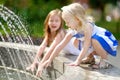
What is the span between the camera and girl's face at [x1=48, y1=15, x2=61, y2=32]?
508 centimetres

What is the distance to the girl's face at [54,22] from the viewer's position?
5.08 m

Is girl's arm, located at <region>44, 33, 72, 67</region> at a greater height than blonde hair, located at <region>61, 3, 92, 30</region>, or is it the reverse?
blonde hair, located at <region>61, 3, 92, 30</region>

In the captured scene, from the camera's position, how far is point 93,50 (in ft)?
14.7

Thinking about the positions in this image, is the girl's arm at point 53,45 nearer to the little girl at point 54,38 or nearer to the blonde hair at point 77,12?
the little girl at point 54,38

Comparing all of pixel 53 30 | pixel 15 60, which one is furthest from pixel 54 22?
pixel 15 60

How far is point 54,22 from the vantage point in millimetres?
5090

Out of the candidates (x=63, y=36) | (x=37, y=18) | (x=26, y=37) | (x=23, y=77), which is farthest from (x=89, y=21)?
(x=37, y=18)

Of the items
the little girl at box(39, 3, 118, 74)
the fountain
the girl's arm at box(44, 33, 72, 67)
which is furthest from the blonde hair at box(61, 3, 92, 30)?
the fountain

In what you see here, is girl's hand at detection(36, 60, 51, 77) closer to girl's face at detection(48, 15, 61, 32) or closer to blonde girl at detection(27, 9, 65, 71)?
blonde girl at detection(27, 9, 65, 71)

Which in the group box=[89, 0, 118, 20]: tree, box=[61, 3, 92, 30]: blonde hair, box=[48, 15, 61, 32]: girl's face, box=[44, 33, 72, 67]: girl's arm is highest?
box=[89, 0, 118, 20]: tree

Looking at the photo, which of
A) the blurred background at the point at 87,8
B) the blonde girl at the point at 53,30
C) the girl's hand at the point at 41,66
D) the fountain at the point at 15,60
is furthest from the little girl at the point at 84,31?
the blurred background at the point at 87,8

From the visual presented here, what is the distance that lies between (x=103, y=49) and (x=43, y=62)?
749 millimetres

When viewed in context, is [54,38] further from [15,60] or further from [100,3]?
[100,3]

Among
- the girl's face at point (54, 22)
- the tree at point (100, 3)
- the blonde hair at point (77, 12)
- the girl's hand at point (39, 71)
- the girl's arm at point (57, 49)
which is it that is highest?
the tree at point (100, 3)
